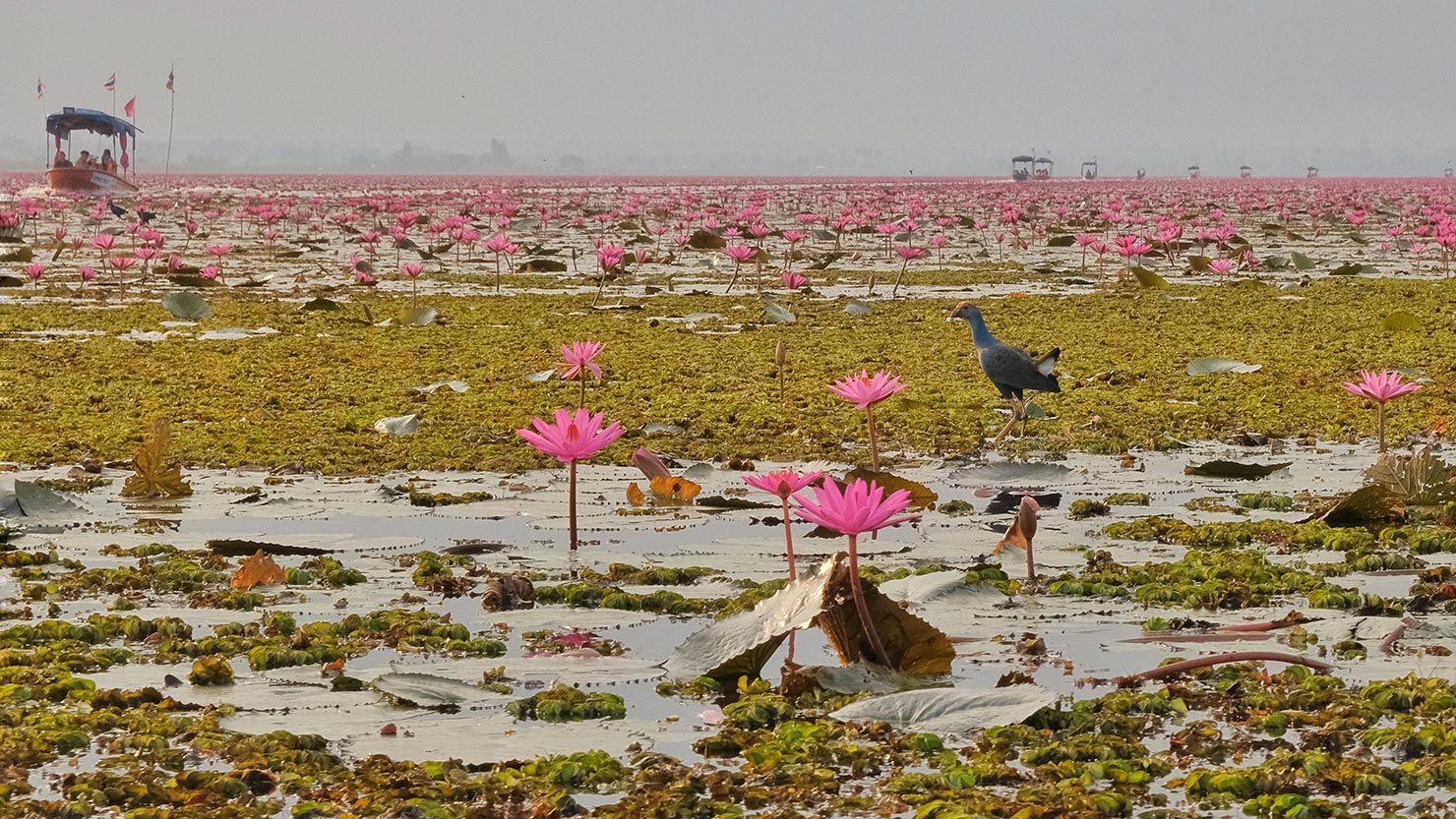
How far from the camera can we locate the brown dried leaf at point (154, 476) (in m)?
4.70

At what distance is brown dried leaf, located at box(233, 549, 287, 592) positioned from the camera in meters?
3.70

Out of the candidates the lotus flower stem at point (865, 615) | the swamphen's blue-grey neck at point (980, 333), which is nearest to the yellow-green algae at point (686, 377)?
the swamphen's blue-grey neck at point (980, 333)

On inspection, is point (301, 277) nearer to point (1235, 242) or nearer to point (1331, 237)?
point (1235, 242)

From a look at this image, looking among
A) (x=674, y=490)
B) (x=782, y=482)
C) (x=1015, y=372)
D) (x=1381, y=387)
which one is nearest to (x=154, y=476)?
(x=674, y=490)

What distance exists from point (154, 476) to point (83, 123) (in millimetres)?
34104

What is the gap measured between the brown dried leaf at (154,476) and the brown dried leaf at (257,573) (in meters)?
1.12

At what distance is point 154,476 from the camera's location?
4.70 metres

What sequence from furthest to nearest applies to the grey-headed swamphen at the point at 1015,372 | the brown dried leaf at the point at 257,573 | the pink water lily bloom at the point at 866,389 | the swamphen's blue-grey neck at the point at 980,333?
the swamphen's blue-grey neck at the point at 980,333, the grey-headed swamphen at the point at 1015,372, the pink water lily bloom at the point at 866,389, the brown dried leaf at the point at 257,573

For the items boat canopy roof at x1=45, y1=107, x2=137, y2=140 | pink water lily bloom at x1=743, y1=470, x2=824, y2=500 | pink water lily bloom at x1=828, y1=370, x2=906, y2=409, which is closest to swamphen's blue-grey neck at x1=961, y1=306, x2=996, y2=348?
pink water lily bloom at x1=828, y1=370, x2=906, y2=409

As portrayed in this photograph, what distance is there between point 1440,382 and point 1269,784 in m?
4.98

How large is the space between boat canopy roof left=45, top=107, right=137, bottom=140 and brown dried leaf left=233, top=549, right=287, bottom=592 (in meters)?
33.8

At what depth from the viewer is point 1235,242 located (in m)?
18.4

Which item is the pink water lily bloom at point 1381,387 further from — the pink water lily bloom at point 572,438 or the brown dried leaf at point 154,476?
the brown dried leaf at point 154,476

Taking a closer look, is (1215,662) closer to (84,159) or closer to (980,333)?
(980,333)
